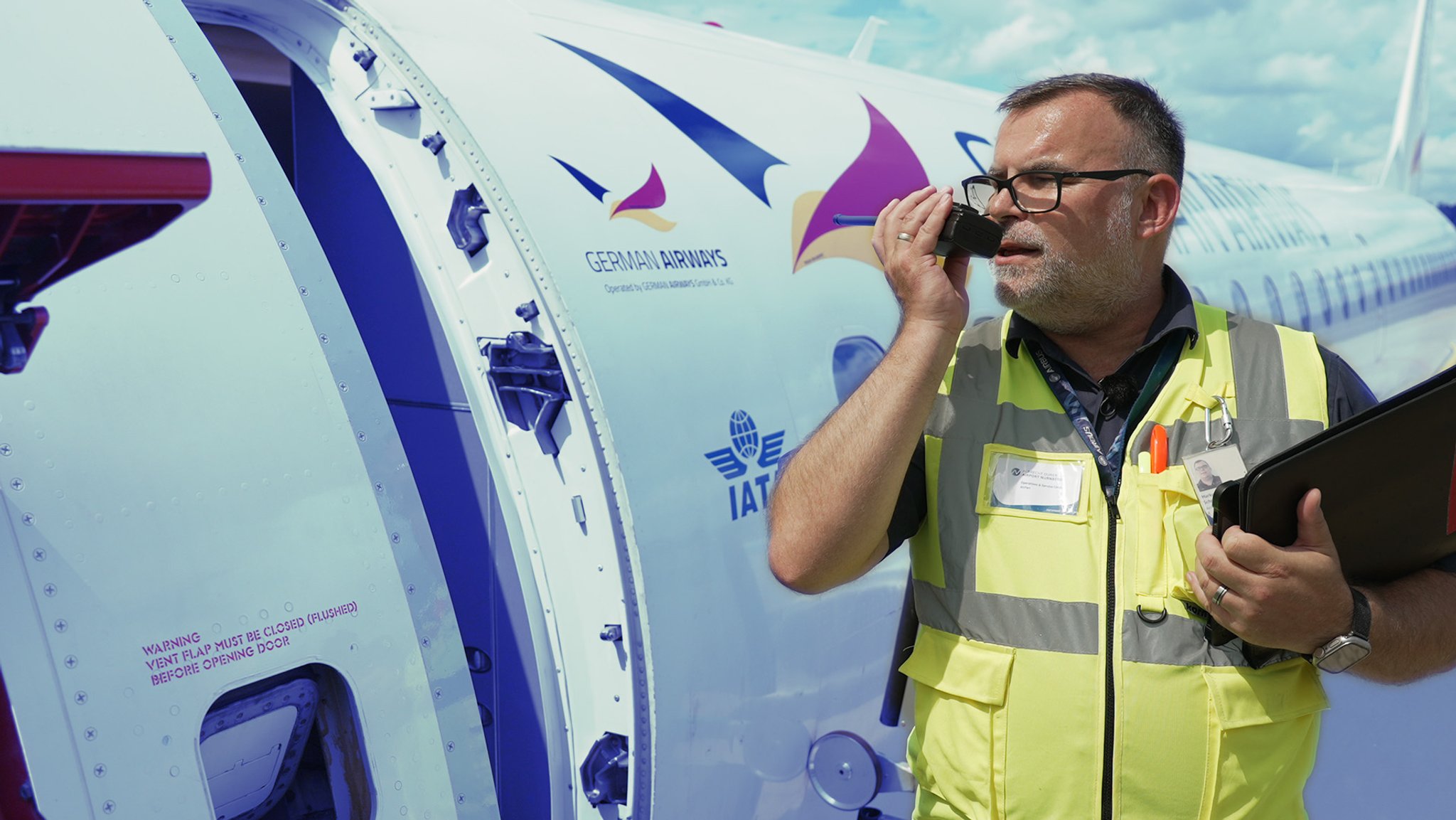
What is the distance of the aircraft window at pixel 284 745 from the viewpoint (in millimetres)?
2283

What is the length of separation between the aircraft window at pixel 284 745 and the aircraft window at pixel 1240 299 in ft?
19.5

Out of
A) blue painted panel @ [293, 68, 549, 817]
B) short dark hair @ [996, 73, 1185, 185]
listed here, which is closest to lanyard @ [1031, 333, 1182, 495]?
short dark hair @ [996, 73, 1185, 185]

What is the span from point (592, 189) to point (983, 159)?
2.34 metres

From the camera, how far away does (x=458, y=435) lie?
3260 millimetres

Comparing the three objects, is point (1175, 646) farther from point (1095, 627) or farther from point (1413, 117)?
point (1413, 117)

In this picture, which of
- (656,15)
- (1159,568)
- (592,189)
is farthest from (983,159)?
(1159,568)

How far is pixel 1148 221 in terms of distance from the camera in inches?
89.8

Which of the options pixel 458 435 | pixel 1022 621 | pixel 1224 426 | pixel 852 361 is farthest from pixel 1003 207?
pixel 458 435

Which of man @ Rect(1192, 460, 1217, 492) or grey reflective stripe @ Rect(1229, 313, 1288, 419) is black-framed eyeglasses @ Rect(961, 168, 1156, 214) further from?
man @ Rect(1192, 460, 1217, 492)

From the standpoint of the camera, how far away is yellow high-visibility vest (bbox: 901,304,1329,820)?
6.60 feet

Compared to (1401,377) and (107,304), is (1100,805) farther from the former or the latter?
(1401,377)

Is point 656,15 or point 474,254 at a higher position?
point 656,15

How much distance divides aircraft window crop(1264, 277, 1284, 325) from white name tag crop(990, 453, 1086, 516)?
603 centimetres

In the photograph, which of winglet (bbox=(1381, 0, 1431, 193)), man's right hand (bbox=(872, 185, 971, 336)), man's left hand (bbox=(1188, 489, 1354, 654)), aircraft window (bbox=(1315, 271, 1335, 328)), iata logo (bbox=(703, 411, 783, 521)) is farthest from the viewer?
winglet (bbox=(1381, 0, 1431, 193))
